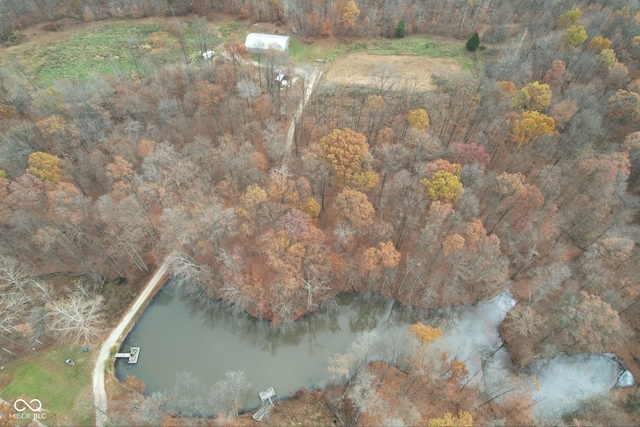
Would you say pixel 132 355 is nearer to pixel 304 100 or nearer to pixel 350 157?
pixel 350 157

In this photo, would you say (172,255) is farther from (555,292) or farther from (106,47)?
(106,47)

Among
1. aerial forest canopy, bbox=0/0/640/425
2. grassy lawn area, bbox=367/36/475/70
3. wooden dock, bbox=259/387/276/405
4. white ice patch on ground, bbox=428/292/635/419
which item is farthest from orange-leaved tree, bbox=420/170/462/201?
grassy lawn area, bbox=367/36/475/70

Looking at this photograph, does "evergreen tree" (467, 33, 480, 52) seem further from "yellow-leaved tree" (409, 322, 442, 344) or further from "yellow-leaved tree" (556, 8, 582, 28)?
"yellow-leaved tree" (409, 322, 442, 344)

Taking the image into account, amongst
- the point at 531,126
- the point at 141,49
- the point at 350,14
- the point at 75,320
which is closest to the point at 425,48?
the point at 350,14

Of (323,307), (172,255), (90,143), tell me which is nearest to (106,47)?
(90,143)

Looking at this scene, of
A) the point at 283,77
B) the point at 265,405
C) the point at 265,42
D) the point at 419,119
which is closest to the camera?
the point at 265,405

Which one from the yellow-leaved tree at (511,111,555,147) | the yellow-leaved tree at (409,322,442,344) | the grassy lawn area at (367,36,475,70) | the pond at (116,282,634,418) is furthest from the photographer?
the grassy lawn area at (367,36,475,70)
